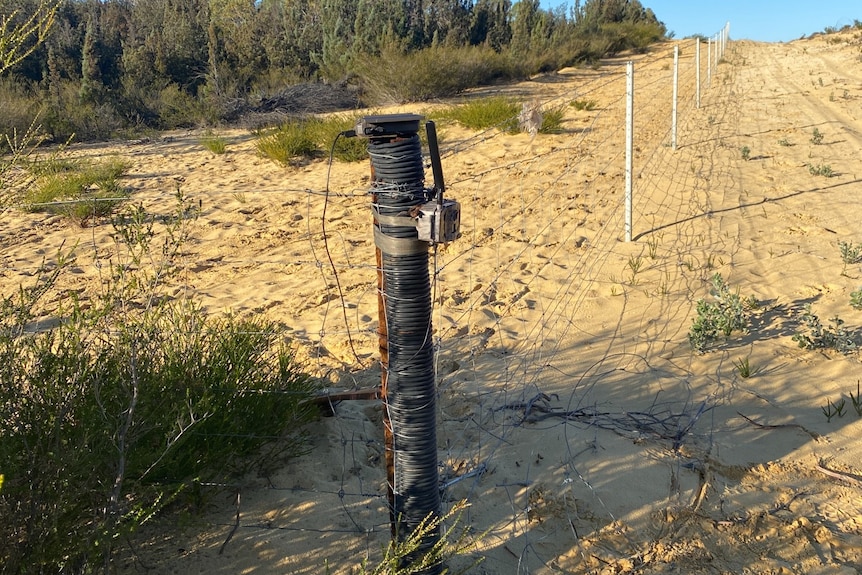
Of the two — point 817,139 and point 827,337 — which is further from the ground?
point 817,139

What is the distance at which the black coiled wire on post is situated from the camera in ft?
5.79

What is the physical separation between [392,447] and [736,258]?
3.96 m

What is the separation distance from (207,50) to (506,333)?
50.7 feet

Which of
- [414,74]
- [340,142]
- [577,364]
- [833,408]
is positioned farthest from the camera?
[414,74]

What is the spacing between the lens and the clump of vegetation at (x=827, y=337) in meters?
3.61

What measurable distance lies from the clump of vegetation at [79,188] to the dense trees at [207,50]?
4.49 metres

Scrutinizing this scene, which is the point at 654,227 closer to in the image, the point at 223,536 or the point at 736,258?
the point at 736,258

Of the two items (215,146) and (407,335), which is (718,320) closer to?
(407,335)

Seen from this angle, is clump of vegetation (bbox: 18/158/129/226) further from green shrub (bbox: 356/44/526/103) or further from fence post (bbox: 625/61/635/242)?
green shrub (bbox: 356/44/526/103)

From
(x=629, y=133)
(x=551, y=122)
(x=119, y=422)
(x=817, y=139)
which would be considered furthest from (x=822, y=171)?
(x=119, y=422)

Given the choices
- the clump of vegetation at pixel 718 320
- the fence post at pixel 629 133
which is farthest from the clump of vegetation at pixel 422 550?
the fence post at pixel 629 133

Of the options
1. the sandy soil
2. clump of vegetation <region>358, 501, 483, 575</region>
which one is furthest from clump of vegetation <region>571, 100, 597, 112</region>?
clump of vegetation <region>358, 501, 483, 575</region>

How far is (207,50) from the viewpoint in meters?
16.8

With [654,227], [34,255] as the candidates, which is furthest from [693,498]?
[34,255]
